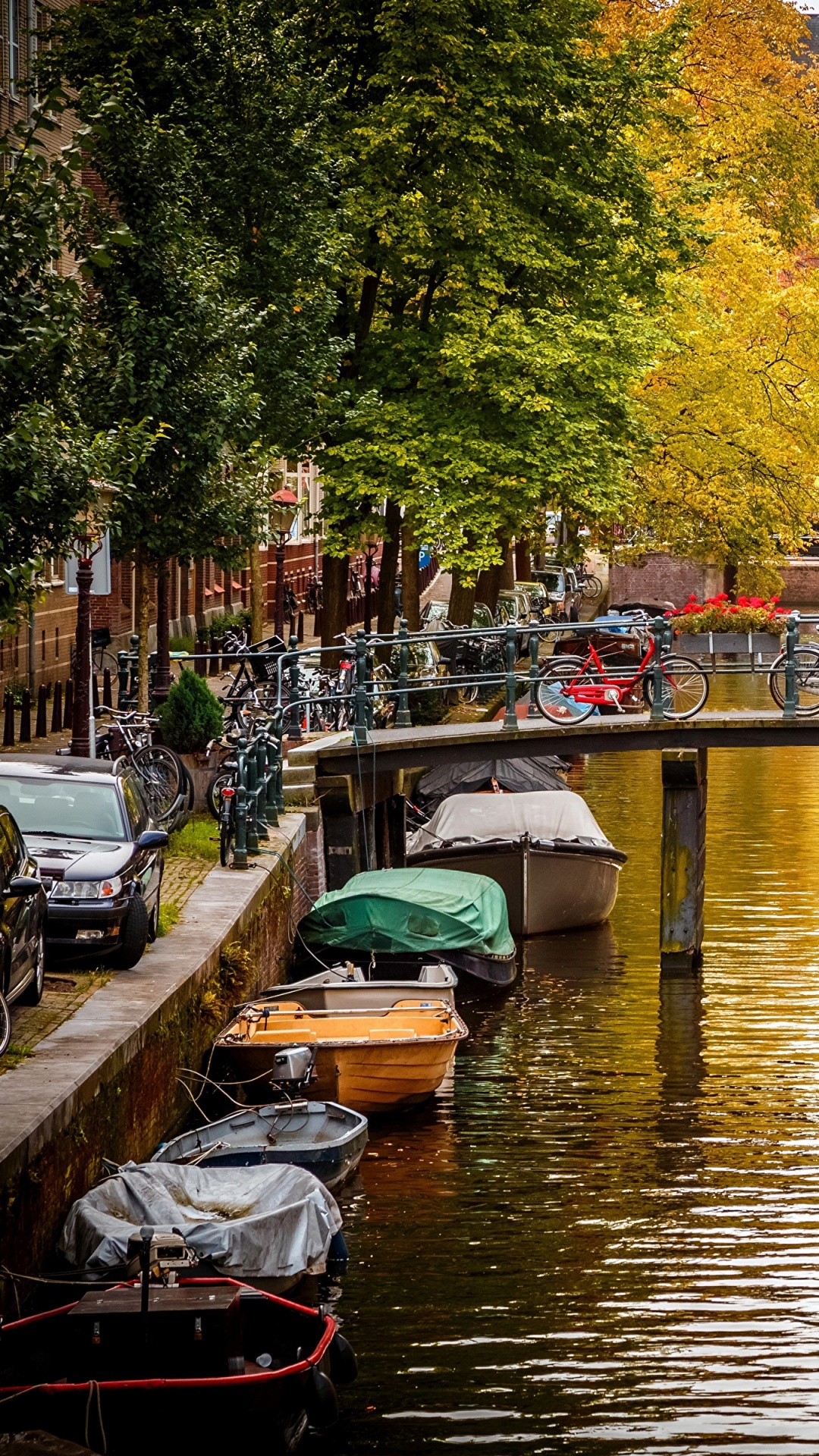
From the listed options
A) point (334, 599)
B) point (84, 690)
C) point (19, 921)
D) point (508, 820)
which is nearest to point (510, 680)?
point (508, 820)

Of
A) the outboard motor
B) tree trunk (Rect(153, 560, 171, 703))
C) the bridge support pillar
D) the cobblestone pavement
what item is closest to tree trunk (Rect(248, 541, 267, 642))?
tree trunk (Rect(153, 560, 171, 703))

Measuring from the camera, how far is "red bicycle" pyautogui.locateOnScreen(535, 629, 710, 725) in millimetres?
25344

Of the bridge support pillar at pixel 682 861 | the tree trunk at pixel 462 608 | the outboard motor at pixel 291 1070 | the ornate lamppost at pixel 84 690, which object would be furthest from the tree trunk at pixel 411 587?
the outboard motor at pixel 291 1070

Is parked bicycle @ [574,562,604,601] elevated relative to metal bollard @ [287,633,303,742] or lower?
elevated

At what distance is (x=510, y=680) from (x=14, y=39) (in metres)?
14.0

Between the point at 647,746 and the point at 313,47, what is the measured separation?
39.0 feet

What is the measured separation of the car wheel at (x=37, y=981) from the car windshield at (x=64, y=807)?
81.3 inches

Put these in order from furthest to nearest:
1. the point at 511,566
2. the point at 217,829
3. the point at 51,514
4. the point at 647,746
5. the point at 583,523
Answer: the point at 511,566
the point at 583,523
the point at 647,746
the point at 217,829
the point at 51,514

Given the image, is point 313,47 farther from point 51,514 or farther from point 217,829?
point 51,514

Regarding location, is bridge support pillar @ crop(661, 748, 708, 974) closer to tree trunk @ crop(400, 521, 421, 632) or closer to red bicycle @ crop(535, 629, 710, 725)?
red bicycle @ crop(535, 629, 710, 725)

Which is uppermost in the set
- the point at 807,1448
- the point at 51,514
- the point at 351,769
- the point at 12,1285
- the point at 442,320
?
the point at 442,320

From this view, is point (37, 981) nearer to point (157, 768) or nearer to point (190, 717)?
point (157, 768)

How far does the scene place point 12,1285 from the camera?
419 inches

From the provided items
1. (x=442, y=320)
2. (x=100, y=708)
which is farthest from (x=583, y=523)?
(x=100, y=708)
